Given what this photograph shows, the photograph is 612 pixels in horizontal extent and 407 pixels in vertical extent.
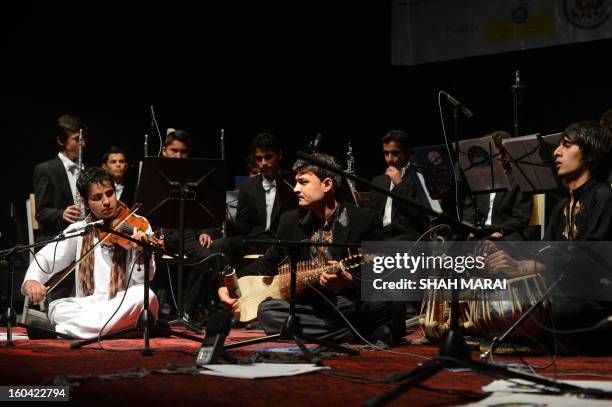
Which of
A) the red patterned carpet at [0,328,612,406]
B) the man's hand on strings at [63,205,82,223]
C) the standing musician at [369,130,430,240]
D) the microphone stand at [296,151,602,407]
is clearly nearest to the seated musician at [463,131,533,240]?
the standing musician at [369,130,430,240]

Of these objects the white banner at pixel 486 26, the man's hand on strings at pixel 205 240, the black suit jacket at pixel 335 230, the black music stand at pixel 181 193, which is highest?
the white banner at pixel 486 26

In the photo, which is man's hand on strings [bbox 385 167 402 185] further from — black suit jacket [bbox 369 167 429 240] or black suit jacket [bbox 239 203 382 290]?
black suit jacket [bbox 239 203 382 290]

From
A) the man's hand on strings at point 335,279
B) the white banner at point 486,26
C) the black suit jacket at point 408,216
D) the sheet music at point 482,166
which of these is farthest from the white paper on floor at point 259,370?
the white banner at point 486,26

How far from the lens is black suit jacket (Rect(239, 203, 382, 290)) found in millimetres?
4508

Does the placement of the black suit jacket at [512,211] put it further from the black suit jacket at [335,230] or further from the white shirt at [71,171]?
the white shirt at [71,171]

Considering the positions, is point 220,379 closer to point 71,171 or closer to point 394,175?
point 394,175

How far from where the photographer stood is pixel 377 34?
317 inches

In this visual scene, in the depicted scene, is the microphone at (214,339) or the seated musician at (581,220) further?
the seated musician at (581,220)

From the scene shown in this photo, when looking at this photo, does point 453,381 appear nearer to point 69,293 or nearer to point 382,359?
point 382,359

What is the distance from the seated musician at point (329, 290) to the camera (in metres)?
4.50

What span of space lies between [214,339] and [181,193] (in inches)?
87.1

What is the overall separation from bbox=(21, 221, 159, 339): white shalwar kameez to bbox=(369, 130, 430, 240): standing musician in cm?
198

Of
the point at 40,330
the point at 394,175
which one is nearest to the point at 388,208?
the point at 394,175

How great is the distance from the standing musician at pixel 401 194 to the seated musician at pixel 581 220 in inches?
59.9
